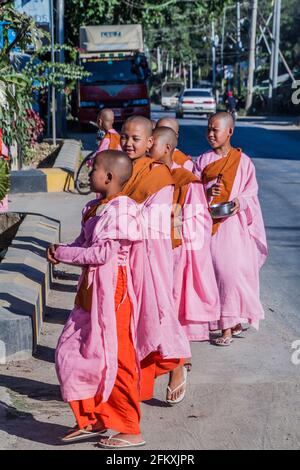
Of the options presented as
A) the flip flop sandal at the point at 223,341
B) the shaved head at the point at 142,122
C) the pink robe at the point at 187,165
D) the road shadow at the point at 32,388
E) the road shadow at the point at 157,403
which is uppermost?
the shaved head at the point at 142,122

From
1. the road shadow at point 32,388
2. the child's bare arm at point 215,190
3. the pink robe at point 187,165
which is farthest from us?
the child's bare arm at point 215,190

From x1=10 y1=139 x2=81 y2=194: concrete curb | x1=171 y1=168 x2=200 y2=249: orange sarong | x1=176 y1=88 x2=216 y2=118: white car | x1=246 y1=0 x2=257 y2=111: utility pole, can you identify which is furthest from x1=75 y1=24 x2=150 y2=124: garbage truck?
x1=171 y1=168 x2=200 y2=249: orange sarong

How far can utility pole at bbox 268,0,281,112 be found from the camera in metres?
50.4

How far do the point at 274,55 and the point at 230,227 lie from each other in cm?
4647

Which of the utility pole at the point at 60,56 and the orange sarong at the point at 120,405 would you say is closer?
the orange sarong at the point at 120,405

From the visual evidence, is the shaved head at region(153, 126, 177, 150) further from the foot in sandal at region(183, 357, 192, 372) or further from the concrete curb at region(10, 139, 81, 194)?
the concrete curb at region(10, 139, 81, 194)

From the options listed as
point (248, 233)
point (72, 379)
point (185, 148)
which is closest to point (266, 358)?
point (248, 233)

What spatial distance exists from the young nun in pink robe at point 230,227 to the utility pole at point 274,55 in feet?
145

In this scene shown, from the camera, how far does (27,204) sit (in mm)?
14734

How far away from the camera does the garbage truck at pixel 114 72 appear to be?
33875 millimetres

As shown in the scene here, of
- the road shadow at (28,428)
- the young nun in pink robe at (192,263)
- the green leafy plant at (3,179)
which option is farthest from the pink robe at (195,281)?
the green leafy plant at (3,179)

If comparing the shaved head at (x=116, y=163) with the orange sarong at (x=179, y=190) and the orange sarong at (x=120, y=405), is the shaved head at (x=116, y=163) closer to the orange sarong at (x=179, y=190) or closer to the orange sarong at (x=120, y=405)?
the orange sarong at (x=120, y=405)
